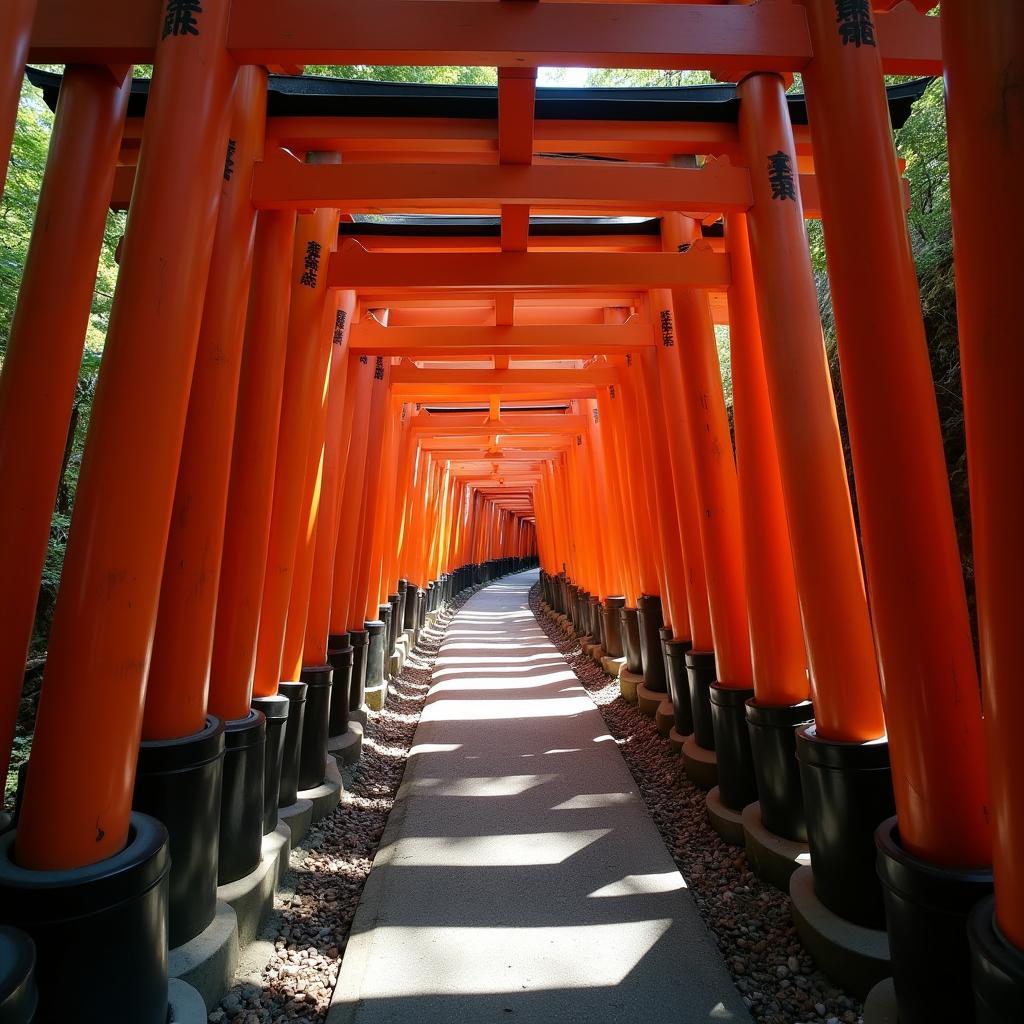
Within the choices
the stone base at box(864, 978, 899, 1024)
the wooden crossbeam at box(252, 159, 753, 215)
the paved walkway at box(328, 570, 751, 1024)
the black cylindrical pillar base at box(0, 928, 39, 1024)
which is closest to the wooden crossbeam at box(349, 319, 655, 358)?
the wooden crossbeam at box(252, 159, 753, 215)

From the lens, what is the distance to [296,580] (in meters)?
4.59

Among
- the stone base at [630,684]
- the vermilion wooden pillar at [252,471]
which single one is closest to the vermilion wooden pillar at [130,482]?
the vermilion wooden pillar at [252,471]

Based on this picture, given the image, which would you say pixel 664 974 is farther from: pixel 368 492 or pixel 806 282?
pixel 368 492

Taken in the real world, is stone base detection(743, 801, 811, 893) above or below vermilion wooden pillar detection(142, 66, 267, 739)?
below

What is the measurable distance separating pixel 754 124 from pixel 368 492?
17.3 feet

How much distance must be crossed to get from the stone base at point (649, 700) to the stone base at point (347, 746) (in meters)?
3.00

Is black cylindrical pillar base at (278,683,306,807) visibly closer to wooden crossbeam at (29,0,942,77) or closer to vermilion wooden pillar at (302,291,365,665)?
vermilion wooden pillar at (302,291,365,665)

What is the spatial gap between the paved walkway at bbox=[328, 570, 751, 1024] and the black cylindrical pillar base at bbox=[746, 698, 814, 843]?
0.63 m

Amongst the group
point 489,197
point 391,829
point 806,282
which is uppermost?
point 489,197

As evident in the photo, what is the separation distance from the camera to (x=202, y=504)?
2941 millimetres

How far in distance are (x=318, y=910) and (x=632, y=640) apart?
545cm

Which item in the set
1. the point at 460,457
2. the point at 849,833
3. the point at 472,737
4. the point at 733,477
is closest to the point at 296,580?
the point at 472,737

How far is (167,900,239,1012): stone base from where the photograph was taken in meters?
2.37

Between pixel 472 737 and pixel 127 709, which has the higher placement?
pixel 127 709
